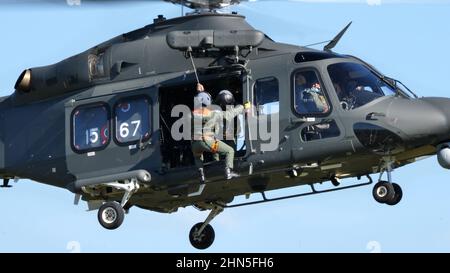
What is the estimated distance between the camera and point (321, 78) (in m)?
18.8

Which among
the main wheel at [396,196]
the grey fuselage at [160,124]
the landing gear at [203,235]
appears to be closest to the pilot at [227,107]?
the grey fuselage at [160,124]

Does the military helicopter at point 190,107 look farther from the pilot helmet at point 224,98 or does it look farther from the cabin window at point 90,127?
the pilot helmet at point 224,98

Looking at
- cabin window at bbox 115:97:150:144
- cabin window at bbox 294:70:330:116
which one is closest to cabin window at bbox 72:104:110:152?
cabin window at bbox 115:97:150:144

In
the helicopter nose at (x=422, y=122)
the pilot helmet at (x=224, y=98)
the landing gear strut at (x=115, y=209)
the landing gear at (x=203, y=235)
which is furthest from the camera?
the landing gear at (x=203, y=235)

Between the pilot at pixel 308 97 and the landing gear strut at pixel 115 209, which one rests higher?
the pilot at pixel 308 97

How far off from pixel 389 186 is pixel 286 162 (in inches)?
56.8

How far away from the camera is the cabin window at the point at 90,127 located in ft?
65.6

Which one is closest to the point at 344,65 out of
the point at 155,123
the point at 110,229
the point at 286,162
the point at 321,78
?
the point at 321,78

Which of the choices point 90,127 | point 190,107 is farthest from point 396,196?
point 90,127

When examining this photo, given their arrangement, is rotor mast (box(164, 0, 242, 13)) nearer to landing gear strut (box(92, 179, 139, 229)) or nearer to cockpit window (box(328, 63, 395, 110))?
cockpit window (box(328, 63, 395, 110))

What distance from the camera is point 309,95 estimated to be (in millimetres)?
18812

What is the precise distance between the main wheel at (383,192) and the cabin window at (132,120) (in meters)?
3.39

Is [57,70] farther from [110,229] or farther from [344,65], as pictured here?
[344,65]

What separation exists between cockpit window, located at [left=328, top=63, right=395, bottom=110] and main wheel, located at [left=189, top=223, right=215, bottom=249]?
385 centimetres
